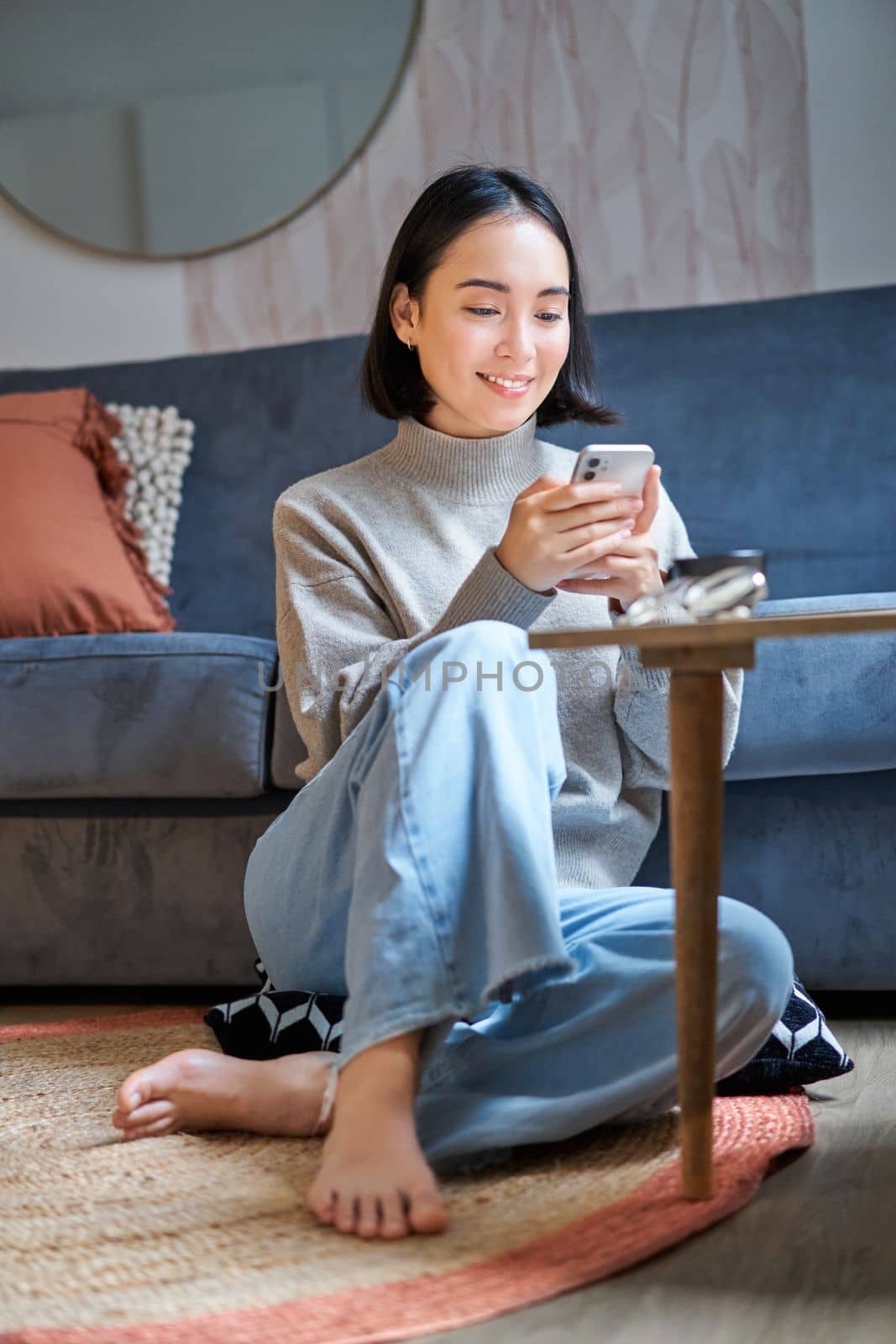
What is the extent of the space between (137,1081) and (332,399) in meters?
1.42

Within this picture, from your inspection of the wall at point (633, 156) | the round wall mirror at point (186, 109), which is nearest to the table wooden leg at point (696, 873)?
the wall at point (633, 156)

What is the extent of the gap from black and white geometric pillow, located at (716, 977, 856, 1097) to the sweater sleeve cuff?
16.7 inches

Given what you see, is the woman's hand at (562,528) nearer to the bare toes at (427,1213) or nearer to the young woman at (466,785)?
→ the young woman at (466,785)

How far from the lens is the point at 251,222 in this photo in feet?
8.97

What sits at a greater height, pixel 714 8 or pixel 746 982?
pixel 714 8

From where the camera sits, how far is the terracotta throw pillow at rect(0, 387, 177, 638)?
6.66 ft

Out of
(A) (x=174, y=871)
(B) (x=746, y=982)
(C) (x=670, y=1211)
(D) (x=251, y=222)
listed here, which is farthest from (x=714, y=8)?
(C) (x=670, y=1211)

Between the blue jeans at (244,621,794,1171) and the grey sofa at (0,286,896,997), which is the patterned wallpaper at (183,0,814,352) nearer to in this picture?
the grey sofa at (0,286,896,997)

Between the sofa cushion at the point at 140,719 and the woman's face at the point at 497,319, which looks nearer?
the woman's face at the point at 497,319

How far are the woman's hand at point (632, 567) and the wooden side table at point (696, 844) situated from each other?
0.23 metres

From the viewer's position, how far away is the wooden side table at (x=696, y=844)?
0.89 metres

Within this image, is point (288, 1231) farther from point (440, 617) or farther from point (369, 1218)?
point (440, 617)

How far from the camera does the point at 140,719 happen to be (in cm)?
166

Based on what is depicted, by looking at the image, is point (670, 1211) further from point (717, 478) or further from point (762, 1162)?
point (717, 478)
